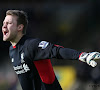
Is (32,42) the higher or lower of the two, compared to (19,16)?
lower

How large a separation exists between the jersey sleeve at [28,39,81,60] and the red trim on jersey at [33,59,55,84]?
0.20 meters

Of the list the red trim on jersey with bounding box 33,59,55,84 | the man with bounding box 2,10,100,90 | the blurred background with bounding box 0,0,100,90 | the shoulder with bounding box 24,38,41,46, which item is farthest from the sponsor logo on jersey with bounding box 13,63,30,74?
the blurred background with bounding box 0,0,100,90

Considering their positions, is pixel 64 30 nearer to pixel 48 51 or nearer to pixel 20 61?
pixel 20 61

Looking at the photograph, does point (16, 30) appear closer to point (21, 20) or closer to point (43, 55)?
point (21, 20)

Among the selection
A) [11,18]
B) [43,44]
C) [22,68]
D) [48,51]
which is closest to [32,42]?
[43,44]

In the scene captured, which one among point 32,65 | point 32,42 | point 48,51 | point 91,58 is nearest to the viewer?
point 91,58

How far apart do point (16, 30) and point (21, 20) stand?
22 centimetres

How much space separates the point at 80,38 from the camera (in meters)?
8.93

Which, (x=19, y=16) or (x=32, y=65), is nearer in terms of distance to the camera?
(x=32, y=65)

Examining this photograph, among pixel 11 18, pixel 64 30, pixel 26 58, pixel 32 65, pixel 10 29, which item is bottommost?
pixel 64 30

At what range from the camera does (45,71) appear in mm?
2980

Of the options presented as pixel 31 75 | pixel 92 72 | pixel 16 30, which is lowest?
pixel 92 72

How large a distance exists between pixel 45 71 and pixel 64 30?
20.7 ft

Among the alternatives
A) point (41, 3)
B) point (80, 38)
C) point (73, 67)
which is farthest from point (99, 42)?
point (41, 3)
